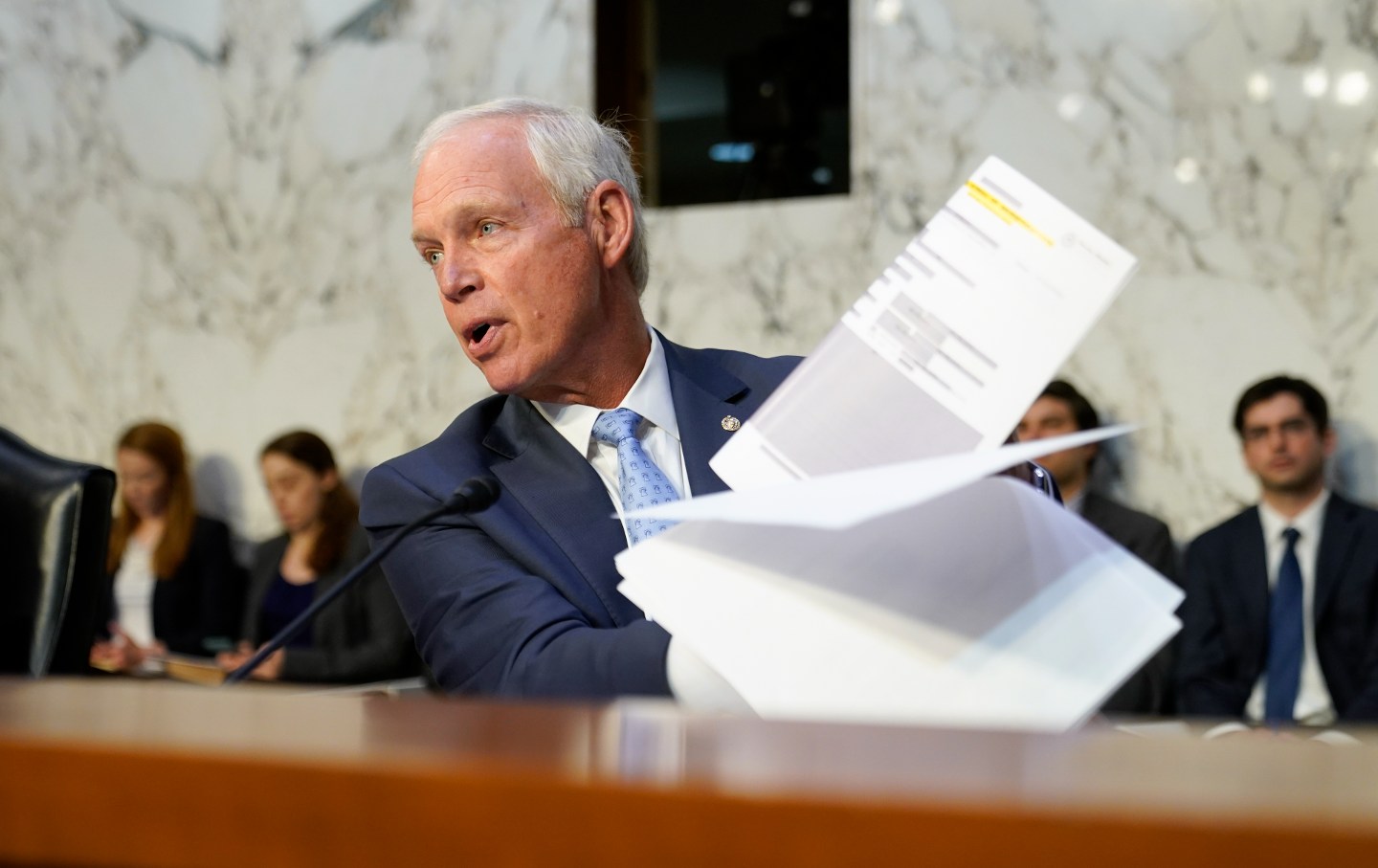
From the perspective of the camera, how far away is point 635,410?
2182mm

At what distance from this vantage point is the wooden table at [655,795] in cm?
43

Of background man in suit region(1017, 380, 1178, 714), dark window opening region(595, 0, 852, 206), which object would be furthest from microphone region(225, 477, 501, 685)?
dark window opening region(595, 0, 852, 206)

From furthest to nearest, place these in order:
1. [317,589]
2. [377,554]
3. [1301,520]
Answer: [317,589] → [1301,520] → [377,554]

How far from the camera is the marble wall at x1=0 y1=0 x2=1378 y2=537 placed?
4.74 meters

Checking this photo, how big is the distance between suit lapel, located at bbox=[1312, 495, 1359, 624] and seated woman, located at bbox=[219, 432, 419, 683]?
2946mm

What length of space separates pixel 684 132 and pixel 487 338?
3730 mm

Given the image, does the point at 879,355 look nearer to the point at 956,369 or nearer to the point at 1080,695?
the point at 956,369

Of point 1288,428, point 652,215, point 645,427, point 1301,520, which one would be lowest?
point 1301,520

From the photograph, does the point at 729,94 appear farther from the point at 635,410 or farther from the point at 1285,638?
the point at 635,410

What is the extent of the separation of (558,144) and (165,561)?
4.32m

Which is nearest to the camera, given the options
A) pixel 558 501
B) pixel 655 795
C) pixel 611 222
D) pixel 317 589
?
pixel 655 795

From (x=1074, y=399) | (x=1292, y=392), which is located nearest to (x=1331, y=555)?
(x=1292, y=392)

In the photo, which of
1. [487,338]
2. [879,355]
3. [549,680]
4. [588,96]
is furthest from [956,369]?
[588,96]

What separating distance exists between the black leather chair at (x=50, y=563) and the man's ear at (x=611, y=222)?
33.8 inches
